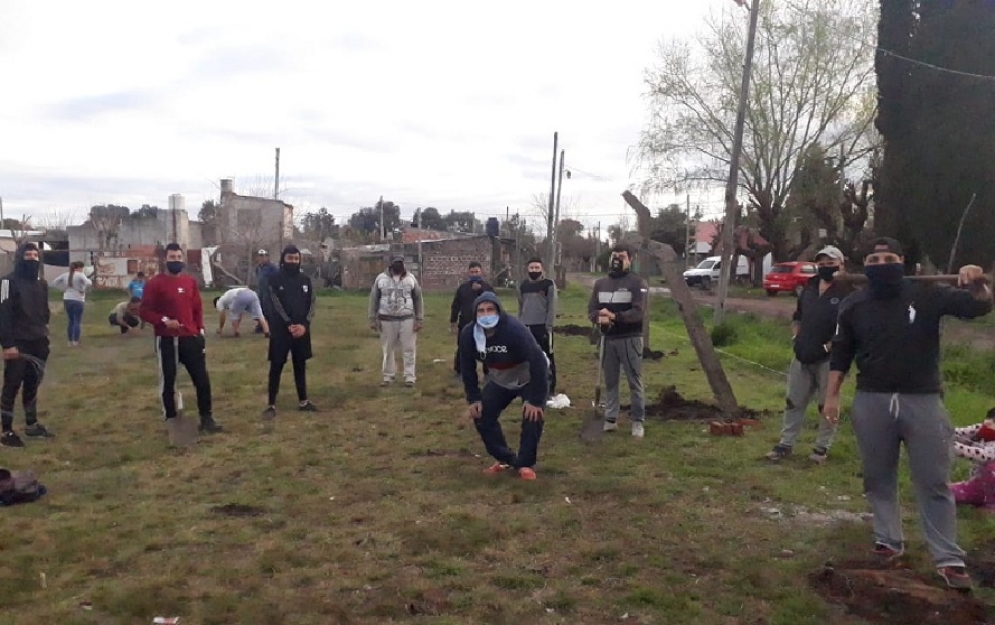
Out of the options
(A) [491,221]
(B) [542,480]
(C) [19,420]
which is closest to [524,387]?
(B) [542,480]

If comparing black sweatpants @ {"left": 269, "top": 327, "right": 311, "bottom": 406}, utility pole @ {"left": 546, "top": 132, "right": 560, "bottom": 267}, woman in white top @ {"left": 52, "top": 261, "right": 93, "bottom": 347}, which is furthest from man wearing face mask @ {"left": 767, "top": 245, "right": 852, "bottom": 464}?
utility pole @ {"left": 546, "top": 132, "right": 560, "bottom": 267}

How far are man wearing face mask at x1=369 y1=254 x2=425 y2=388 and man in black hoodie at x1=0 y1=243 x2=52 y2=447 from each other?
13.6 feet

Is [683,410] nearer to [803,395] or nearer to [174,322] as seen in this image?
[803,395]

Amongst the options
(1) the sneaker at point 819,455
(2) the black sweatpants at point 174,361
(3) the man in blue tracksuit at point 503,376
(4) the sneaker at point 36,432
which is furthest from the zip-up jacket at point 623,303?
(4) the sneaker at point 36,432

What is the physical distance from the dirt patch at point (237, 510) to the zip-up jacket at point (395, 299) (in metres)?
5.51

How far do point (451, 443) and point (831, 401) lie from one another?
4.06 m

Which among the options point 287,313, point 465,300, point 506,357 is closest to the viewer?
point 506,357

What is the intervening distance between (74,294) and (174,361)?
9038 millimetres

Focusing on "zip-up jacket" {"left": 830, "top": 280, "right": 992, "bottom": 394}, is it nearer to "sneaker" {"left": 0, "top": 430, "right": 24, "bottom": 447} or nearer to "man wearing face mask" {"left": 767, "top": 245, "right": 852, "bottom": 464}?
"man wearing face mask" {"left": 767, "top": 245, "right": 852, "bottom": 464}

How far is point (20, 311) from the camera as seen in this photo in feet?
27.8

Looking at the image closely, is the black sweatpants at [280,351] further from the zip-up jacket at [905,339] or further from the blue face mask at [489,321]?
the zip-up jacket at [905,339]

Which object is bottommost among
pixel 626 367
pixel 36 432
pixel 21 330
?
pixel 36 432

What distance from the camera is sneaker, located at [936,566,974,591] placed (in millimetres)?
4656

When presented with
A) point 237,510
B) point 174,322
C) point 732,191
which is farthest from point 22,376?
point 732,191
